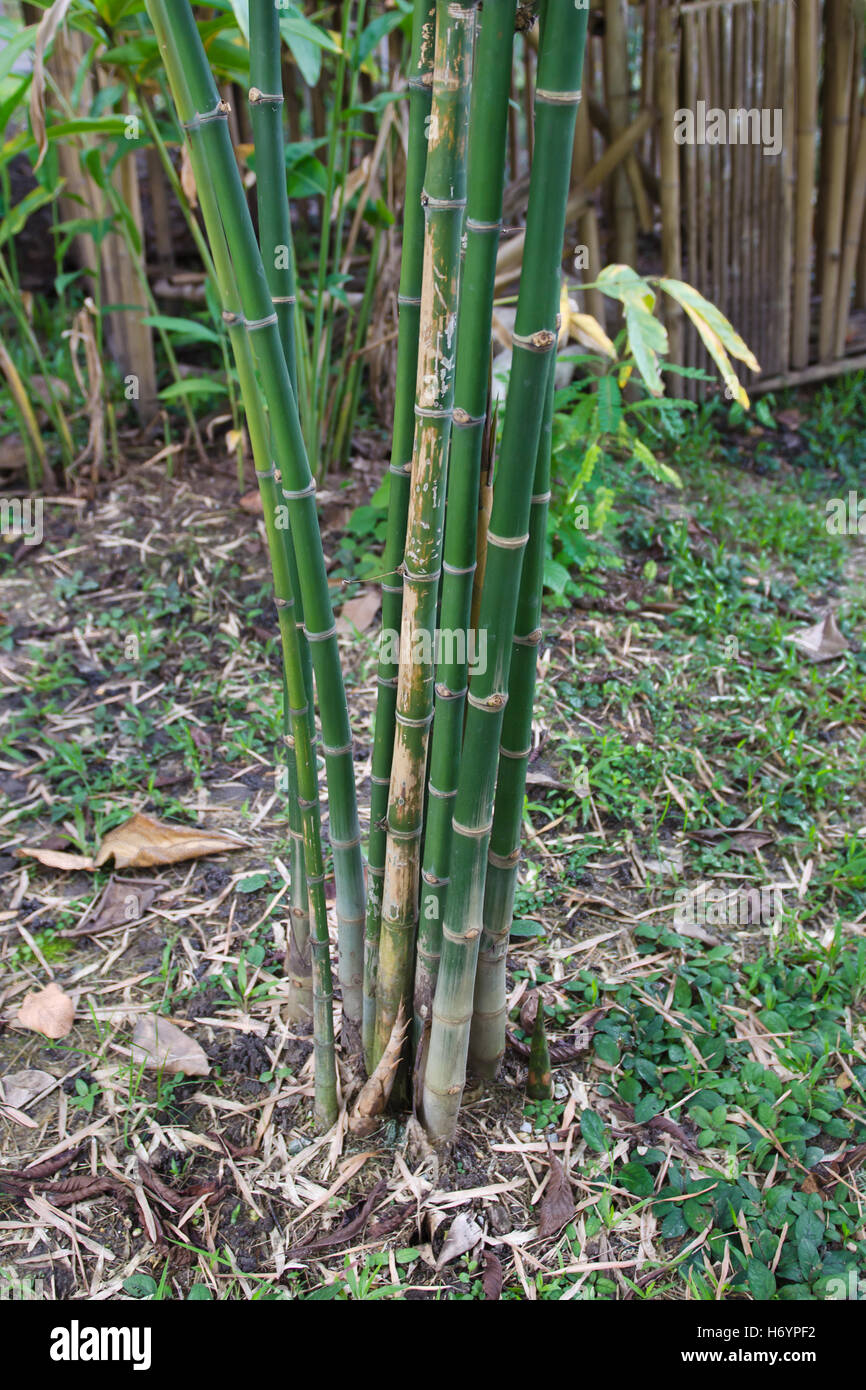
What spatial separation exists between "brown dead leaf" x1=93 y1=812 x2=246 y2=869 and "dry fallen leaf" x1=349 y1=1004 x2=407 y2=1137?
2.13 feet

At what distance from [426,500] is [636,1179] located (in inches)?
35.6

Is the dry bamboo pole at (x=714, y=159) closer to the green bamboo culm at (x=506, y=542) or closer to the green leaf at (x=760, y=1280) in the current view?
the green bamboo culm at (x=506, y=542)

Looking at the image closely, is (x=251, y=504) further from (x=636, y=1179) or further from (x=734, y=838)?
(x=636, y=1179)

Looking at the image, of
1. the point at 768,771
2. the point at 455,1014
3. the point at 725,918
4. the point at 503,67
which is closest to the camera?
the point at 503,67

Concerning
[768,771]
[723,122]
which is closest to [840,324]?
[723,122]

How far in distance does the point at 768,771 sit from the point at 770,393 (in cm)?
219

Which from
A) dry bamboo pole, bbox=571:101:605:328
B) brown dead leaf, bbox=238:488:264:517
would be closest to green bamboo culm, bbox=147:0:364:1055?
brown dead leaf, bbox=238:488:264:517

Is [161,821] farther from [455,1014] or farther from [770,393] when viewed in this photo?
[770,393]

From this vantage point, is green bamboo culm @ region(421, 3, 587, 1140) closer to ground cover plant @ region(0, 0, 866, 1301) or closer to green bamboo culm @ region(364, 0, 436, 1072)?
ground cover plant @ region(0, 0, 866, 1301)

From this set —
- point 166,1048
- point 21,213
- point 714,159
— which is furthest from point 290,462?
Result: point 714,159

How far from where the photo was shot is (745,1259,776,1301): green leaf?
113 cm

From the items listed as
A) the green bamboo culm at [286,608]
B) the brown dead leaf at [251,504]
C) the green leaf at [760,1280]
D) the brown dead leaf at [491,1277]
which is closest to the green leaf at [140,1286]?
the green bamboo culm at [286,608]

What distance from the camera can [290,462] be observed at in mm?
983

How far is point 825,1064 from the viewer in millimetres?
1431
